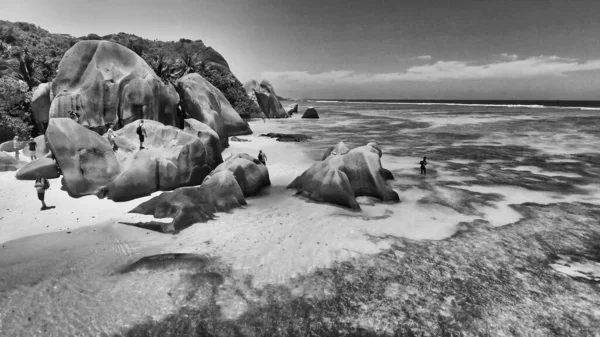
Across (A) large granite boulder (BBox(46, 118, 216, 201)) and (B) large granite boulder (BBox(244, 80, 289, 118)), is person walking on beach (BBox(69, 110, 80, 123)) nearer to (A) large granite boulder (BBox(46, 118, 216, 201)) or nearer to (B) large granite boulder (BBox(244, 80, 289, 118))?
(A) large granite boulder (BBox(46, 118, 216, 201))

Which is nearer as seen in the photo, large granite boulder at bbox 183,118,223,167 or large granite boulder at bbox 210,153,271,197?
large granite boulder at bbox 210,153,271,197

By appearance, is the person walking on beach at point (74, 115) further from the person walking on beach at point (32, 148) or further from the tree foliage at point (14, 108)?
the tree foliage at point (14, 108)

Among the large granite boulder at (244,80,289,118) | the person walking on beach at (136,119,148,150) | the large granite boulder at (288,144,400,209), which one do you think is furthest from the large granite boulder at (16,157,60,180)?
the large granite boulder at (244,80,289,118)

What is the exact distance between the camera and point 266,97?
62.4 meters

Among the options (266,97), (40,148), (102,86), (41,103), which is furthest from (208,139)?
(266,97)

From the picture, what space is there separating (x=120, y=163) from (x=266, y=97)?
168ft

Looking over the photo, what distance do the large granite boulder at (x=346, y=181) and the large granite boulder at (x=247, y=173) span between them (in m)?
1.56

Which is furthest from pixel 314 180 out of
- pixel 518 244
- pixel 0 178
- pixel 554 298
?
pixel 0 178

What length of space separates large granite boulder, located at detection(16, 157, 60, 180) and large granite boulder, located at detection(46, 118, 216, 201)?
172 cm

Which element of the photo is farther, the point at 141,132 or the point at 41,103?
the point at 41,103

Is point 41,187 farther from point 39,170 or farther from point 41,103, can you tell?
point 41,103

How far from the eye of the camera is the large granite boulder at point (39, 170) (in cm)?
1393

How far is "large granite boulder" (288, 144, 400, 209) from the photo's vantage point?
12656 millimetres

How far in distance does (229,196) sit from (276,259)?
4.38 metres
